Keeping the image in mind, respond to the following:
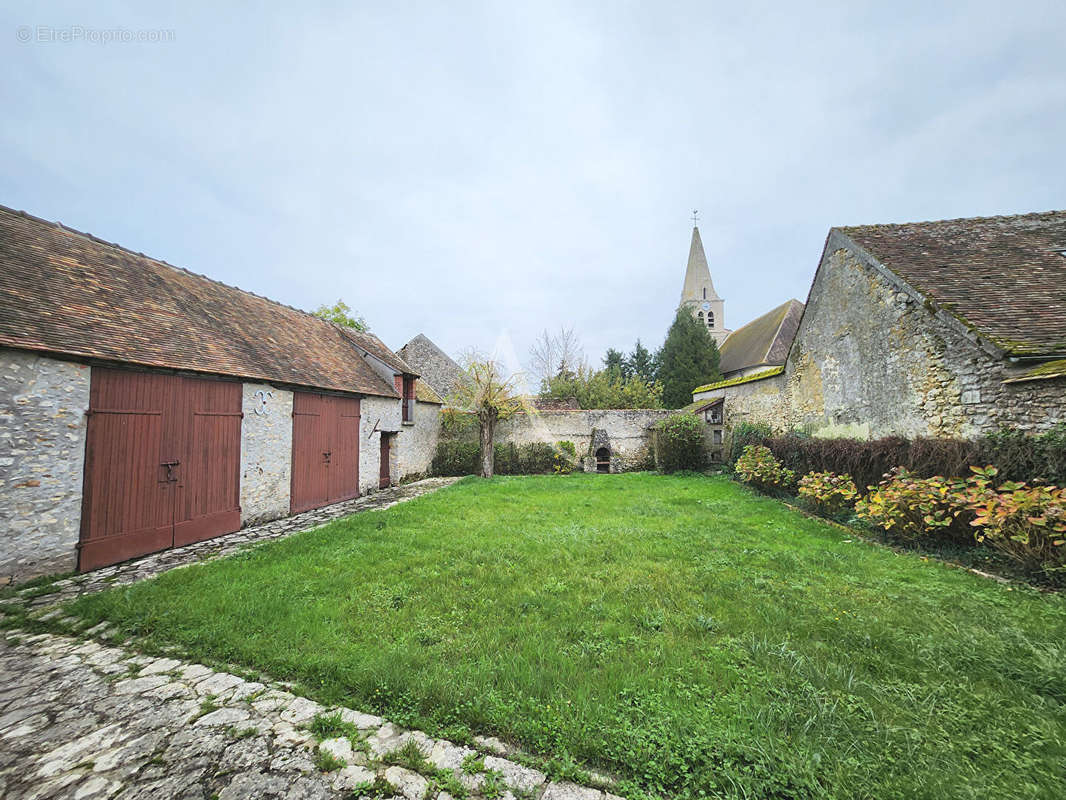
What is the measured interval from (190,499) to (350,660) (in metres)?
5.83

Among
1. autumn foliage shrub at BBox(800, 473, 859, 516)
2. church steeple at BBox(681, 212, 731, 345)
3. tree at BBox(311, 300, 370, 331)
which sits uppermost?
church steeple at BBox(681, 212, 731, 345)

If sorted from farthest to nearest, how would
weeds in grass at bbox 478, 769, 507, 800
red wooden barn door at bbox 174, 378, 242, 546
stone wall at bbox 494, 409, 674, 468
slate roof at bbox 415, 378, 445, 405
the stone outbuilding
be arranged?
stone wall at bbox 494, 409, 674, 468
slate roof at bbox 415, 378, 445, 405
red wooden barn door at bbox 174, 378, 242, 546
the stone outbuilding
weeds in grass at bbox 478, 769, 507, 800

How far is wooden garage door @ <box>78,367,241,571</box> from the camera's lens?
18.4 feet

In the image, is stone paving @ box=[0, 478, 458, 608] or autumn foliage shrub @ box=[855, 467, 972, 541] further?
autumn foliage shrub @ box=[855, 467, 972, 541]

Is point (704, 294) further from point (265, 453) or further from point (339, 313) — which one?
point (265, 453)

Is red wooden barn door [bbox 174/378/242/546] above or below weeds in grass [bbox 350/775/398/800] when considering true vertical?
above

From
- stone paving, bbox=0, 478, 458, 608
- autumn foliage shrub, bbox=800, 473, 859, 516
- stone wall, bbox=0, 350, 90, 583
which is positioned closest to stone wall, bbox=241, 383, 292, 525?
stone paving, bbox=0, 478, 458, 608

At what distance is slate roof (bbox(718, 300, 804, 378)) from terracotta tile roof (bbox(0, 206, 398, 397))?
22.6 metres

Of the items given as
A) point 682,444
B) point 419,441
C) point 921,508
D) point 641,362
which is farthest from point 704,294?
point 921,508

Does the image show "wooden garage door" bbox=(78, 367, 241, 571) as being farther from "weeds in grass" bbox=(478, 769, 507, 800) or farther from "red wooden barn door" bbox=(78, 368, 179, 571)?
"weeds in grass" bbox=(478, 769, 507, 800)

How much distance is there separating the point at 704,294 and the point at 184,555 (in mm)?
41823

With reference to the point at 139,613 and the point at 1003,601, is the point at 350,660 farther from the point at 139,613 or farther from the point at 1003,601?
the point at 1003,601

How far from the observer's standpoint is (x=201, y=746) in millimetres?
2348

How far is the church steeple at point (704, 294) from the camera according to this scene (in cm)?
3906
